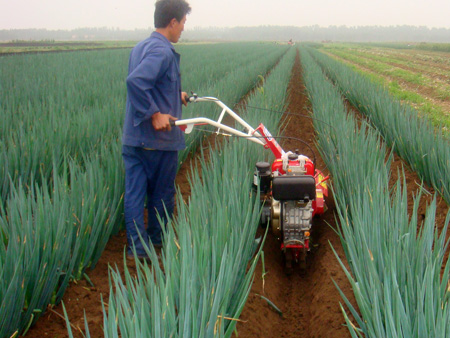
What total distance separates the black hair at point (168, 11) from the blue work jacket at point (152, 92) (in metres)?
0.08

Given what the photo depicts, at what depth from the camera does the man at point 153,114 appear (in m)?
2.49

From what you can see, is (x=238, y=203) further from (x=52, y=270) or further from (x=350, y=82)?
(x=350, y=82)

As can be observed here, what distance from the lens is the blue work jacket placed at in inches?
97.0

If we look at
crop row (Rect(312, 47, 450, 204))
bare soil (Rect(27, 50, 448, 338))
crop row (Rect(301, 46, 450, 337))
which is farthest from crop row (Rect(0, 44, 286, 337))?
crop row (Rect(312, 47, 450, 204))

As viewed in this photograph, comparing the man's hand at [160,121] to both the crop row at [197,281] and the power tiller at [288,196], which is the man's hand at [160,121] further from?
the crop row at [197,281]

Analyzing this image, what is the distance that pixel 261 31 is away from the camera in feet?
469

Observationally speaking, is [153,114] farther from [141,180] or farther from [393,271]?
[393,271]

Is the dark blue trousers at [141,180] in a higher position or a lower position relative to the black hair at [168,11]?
lower

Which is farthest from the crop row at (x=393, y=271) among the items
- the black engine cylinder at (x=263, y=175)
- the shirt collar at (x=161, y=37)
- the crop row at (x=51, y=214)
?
the shirt collar at (x=161, y=37)

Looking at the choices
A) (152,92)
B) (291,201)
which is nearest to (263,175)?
(291,201)

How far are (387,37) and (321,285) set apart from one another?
148 metres

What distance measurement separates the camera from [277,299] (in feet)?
7.98

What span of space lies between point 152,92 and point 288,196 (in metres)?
0.94

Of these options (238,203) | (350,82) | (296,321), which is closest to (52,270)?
(238,203)
